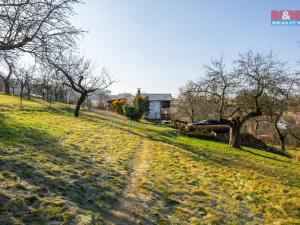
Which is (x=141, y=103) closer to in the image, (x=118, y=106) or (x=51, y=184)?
(x=118, y=106)

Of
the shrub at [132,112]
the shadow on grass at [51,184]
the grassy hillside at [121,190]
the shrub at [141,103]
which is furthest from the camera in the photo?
the shrub at [141,103]

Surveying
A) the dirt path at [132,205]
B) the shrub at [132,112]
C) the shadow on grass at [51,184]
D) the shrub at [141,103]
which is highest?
the shrub at [141,103]

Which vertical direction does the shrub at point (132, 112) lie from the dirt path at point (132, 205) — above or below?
above

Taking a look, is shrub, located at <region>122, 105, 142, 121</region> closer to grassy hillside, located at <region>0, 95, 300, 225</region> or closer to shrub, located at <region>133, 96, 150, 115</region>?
shrub, located at <region>133, 96, 150, 115</region>

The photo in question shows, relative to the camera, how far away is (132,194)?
8.00 m

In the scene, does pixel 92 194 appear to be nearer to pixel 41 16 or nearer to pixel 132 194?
pixel 132 194

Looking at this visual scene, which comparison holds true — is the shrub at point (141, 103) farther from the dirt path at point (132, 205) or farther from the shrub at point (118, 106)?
the dirt path at point (132, 205)

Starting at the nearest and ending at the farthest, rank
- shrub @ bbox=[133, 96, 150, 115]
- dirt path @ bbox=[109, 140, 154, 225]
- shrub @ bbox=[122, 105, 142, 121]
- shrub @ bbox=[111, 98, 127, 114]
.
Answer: dirt path @ bbox=[109, 140, 154, 225], shrub @ bbox=[122, 105, 142, 121], shrub @ bbox=[133, 96, 150, 115], shrub @ bbox=[111, 98, 127, 114]

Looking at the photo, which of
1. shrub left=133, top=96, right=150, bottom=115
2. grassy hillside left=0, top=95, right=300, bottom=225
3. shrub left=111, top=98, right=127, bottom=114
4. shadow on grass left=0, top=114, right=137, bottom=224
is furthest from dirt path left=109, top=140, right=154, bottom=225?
shrub left=111, top=98, right=127, bottom=114

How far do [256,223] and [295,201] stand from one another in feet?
9.51

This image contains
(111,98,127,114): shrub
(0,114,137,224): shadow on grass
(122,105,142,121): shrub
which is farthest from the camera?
(111,98,127,114): shrub

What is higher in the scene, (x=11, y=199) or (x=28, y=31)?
(x=28, y=31)

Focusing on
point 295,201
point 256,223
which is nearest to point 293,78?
point 295,201

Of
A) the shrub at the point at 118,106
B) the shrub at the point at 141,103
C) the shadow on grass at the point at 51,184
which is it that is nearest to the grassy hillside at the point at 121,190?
the shadow on grass at the point at 51,184
